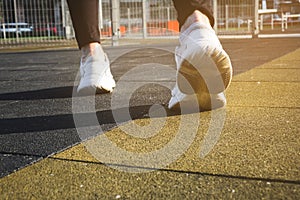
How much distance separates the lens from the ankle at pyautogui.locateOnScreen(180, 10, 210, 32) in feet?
4.26

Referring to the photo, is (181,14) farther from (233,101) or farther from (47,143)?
(47,143)

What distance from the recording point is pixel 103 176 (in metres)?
0.80

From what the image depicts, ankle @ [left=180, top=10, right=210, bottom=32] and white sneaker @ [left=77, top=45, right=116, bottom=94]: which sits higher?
ankle @ [left=180, top=10, right=210, bottom=32]

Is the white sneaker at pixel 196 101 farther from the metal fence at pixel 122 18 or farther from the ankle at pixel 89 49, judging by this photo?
the metal fence at pixel 122 18

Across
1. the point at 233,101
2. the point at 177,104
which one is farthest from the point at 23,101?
the point at 233,101

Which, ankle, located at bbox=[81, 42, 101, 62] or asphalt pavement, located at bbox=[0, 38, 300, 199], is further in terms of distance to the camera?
ankle, located at bbox=[81, 42, 101, 62]

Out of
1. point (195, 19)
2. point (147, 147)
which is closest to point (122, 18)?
point (195, 19)

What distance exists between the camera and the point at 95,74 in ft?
5.32

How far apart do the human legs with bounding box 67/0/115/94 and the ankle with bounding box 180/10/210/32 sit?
45 cm

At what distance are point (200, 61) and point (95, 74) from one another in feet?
1.78

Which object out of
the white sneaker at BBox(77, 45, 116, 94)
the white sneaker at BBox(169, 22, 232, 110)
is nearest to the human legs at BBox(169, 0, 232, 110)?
the white sneaker at BBox(169, 22, 232, 110)

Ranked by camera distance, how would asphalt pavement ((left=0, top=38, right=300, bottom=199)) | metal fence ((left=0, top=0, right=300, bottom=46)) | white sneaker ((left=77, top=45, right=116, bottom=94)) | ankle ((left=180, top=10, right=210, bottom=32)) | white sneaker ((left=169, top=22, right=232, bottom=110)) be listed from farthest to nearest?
1. metal fence ((left=0, top=0, right=300, bottom=46))
2. white sneaker ((left=77, top=45, right=116, bottom=94))
3. ankle ((left=180, top=10, right=210, bottom=32))
4. white sneaker ((left=169, top=22, right=232, bottom=110))
5. asphalt pavement ((left=0, top=38, right=300, bottom=199))

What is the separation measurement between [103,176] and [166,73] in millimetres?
1706

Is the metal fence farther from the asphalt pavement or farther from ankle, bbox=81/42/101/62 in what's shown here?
the asphalt pavement
